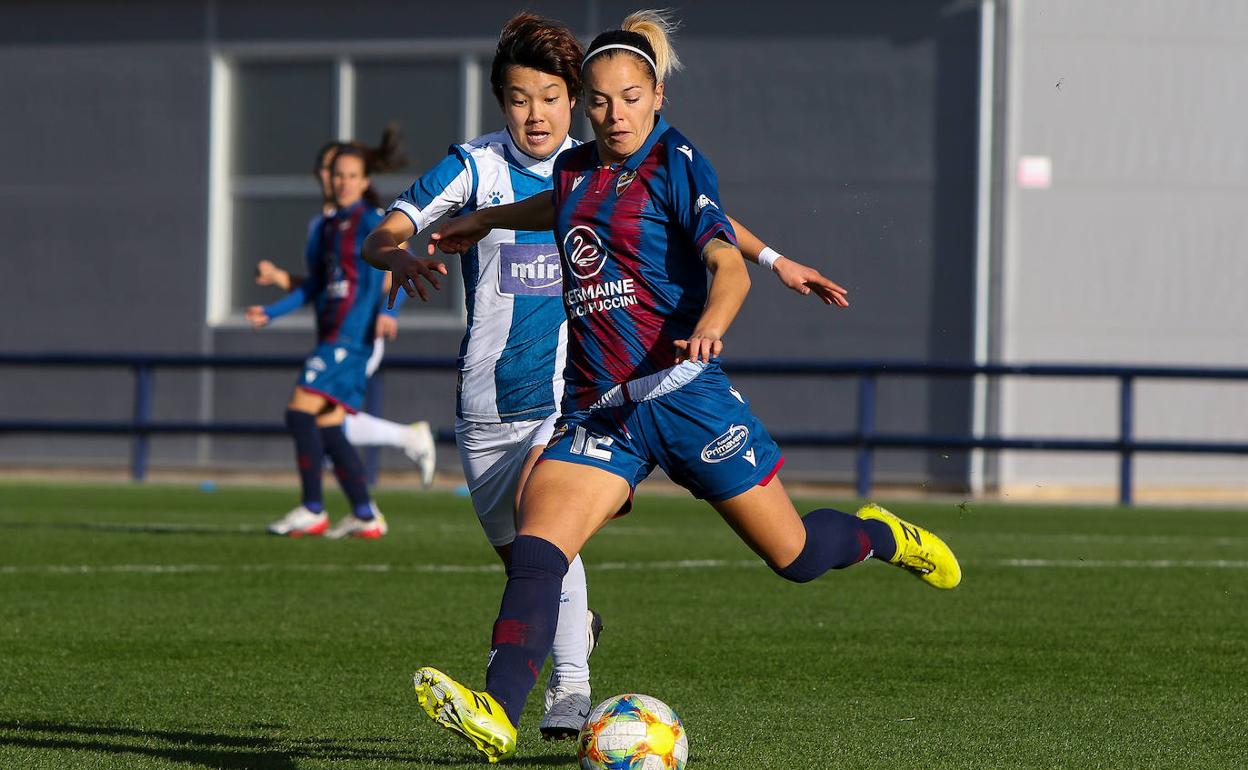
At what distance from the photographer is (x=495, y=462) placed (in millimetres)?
5809

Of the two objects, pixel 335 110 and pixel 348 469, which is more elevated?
pixel 335 110

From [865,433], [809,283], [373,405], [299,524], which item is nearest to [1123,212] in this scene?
[865,433]

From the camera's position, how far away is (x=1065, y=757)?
488 cm

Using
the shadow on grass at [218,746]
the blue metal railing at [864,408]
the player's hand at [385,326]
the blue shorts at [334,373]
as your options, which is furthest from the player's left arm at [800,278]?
the blue metal railing at [864,408]

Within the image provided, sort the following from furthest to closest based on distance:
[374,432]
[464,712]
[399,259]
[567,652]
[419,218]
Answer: [374,432] → [419,218] → [567,652] → [399,259] → [464,712]

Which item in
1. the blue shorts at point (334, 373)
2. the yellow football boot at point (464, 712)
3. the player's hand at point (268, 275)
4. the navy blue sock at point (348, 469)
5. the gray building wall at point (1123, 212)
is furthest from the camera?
the gray building wall at point (1123, 212)

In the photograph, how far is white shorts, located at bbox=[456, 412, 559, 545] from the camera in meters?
5.77

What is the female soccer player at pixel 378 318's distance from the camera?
36.8 feet

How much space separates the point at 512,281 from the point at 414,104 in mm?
15689

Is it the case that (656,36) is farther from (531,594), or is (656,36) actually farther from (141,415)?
(141,415)

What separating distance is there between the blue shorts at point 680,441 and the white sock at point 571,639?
0.68m

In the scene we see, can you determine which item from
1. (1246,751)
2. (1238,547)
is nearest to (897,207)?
(1238,547)

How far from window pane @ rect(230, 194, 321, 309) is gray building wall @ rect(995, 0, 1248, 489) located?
26.6ft

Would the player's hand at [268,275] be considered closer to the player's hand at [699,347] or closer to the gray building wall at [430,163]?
the player's hand at [699,347]
